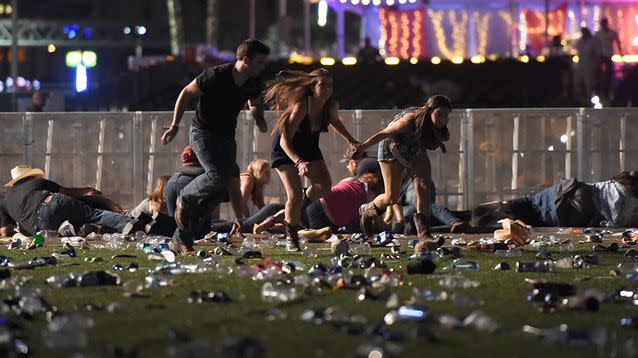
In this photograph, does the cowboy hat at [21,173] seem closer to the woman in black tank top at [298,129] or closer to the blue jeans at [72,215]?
the blue jeans at [72,215]

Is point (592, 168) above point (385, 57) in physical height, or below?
below

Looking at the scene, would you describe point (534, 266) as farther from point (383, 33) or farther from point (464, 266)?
point (383, 33)

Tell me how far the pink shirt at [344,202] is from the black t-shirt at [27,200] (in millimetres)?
3018

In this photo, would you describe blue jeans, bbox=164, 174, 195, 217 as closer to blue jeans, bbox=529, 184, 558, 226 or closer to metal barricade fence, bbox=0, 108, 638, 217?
metal barricade fence, bbox=0, 108, 638, 217

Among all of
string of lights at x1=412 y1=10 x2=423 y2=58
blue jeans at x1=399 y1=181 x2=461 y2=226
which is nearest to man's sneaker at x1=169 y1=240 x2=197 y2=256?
blue jeans at x1=399 y1=181 x2=461 y2=226

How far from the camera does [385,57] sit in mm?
38406

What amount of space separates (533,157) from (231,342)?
1271 centimetres

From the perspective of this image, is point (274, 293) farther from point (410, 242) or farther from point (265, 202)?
point (265, 202)

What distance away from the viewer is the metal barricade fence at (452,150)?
1891 cm

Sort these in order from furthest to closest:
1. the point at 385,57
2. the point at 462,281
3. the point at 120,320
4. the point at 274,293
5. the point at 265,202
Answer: the point at 385,57, the point at 265,202, the point at 462,281, the point at 274,293, the point at 120,320

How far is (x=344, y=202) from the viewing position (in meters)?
16.5

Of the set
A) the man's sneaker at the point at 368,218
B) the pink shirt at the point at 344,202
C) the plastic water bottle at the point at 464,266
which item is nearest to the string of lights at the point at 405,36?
the pink shirt at the point at 344,202

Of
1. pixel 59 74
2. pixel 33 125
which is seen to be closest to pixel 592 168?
pixel 33 125

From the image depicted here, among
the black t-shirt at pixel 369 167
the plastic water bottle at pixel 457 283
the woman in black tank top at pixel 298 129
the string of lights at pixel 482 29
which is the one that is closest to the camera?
the plastic water bottle at pixel 457 283
